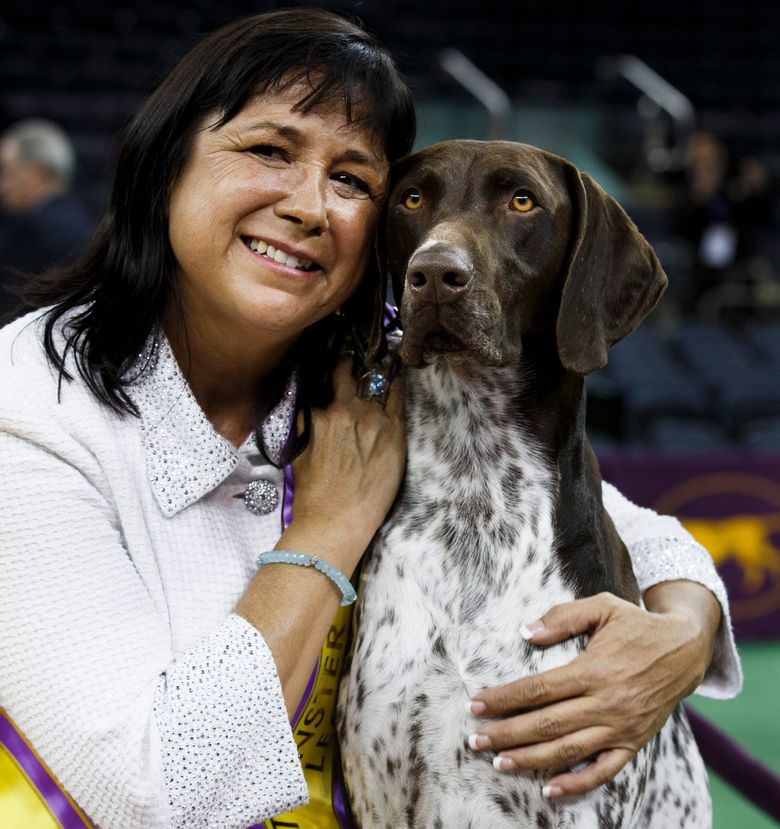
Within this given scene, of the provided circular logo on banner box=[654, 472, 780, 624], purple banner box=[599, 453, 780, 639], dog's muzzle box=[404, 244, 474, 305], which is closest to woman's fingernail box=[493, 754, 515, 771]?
dog's muzzle box=[404, 244, 474, 305]

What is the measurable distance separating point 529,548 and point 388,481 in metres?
0.23

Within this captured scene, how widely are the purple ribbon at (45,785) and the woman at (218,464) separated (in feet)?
0.17

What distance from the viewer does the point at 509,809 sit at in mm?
1613

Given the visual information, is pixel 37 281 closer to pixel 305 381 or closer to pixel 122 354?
pixel 122 354

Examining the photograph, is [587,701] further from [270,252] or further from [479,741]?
[270,252]

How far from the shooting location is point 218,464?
66.8 inches

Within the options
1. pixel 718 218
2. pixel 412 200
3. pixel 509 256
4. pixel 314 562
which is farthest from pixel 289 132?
pixel 718 218

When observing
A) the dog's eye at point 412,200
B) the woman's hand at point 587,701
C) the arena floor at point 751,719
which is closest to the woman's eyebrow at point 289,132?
the dog's eye at point 412,200

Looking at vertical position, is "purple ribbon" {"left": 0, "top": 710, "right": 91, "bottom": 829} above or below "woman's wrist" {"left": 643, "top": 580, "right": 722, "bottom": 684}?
above

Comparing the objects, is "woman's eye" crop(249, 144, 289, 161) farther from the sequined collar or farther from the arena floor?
the arena floor

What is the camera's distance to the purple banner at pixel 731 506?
15.5ft

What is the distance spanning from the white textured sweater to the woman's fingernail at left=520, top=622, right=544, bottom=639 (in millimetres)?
342

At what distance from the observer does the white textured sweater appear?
1359 millimetres

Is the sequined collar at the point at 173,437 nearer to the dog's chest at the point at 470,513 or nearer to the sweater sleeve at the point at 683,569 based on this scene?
the dog's chest at the point at 470,513
